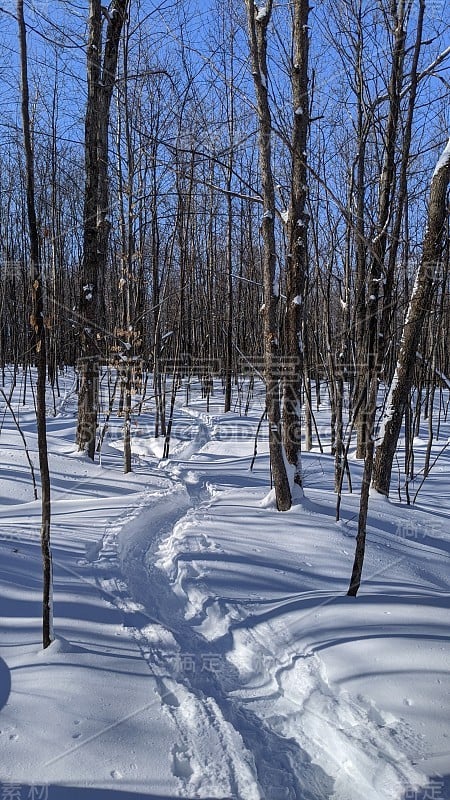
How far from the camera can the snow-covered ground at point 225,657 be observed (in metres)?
1.99

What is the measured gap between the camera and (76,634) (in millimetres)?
2791

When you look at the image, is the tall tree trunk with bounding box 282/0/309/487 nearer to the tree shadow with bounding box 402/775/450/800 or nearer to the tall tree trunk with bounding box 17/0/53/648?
the tall tree trunk with bounding box 17/0/53/648

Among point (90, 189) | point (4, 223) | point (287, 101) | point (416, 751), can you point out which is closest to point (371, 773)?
point (416, 751)

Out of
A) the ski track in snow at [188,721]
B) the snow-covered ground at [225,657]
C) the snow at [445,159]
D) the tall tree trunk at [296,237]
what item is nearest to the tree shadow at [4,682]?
the snow-covered ground at [225,657]

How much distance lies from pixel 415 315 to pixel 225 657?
3945 millimetres

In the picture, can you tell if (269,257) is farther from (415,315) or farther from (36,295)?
(36,295)

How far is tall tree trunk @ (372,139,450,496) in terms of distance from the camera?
16.9ft

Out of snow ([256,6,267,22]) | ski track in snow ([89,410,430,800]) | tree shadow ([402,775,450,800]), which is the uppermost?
snow ([256,6,267,22])

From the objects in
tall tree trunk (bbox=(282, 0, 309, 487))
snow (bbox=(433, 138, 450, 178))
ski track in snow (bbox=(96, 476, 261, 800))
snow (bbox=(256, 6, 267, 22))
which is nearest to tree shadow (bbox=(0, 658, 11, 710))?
ski track in snow (bbox=(96, 476, 261, 800))

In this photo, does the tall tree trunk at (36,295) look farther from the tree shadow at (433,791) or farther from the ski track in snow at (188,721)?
the tree shadow at (433,791)

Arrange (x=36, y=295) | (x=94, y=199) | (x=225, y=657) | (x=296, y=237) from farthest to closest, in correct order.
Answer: (x=94, y=199)
(x=296, y=237)
(x=225, y=657)
(x=36, y=295)

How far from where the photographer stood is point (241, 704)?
2.52 metres

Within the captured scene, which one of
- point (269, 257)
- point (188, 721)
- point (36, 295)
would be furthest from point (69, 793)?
point (269, 257)

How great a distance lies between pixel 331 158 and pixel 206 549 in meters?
7.34
